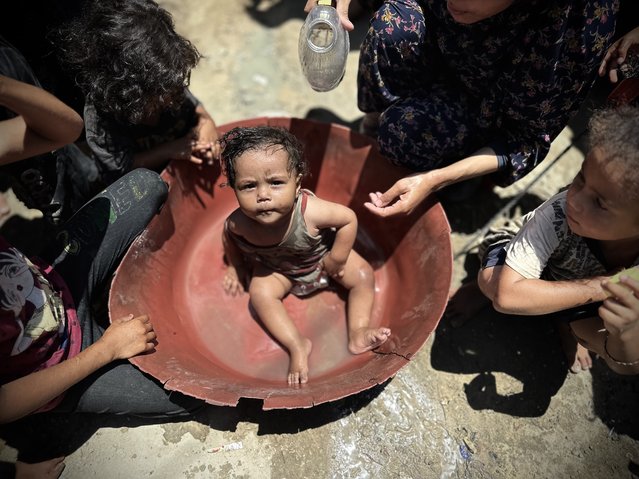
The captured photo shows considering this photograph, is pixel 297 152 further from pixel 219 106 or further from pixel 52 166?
pixel 219 106

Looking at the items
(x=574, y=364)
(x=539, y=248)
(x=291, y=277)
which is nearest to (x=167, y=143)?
(x=291, y=277)

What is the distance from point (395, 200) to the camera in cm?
155

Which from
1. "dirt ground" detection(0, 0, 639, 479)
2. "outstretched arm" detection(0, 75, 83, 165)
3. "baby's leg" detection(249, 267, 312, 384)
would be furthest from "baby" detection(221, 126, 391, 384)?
"outstretched arm" detection(0, 75, 83, 165)

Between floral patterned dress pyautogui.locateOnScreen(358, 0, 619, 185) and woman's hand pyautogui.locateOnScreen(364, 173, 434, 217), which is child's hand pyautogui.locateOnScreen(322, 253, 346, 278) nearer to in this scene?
woman's hand pyautogui.locateOnScreen(364, 173, 434, 217)

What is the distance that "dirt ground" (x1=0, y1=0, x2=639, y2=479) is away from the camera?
1.45 m

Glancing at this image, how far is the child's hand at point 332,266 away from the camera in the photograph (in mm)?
1579

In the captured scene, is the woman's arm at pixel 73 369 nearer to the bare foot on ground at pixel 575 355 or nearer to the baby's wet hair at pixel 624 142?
the baby's wet hair at pixel 624 142

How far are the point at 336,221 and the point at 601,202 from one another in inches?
29.7

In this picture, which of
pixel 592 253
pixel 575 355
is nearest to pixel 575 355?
pixel 575 355

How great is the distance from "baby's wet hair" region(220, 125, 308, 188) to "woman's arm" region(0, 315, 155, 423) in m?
0.53

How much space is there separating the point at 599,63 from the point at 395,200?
696mm

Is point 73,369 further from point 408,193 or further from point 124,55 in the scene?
point 408,193

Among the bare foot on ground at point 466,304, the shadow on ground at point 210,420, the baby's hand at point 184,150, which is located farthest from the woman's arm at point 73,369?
the bare foot on ground at point 466,304

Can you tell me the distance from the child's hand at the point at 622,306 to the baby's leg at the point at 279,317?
2.96 feet
